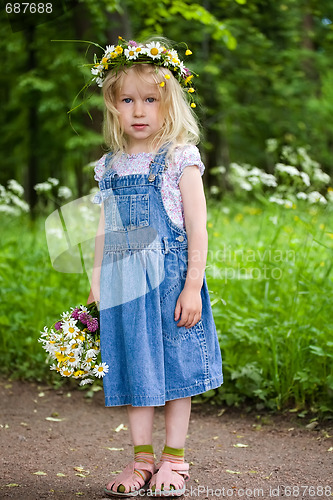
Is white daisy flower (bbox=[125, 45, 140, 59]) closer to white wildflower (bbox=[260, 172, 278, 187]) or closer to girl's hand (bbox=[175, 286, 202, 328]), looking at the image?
girl's hand (bbox=[175, 286, 202, 328])

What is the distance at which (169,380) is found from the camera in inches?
85.7

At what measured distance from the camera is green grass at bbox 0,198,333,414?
3145 mm

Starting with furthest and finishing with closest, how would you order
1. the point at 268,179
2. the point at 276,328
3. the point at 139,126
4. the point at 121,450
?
1. the point at 268,179
2. the point at 276,328
3. the point at 121,450
4. the point at 139,126

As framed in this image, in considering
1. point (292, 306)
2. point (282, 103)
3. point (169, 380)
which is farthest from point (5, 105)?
point (169, 380)

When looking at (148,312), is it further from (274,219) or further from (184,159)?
(274,219)

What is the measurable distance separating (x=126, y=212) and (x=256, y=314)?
4.75ft

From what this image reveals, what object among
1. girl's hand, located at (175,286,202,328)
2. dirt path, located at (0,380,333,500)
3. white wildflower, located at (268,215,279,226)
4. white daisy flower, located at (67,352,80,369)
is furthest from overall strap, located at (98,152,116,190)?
white wildflower, located at (268,215,279,226)

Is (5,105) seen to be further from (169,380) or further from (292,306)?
(169,380)

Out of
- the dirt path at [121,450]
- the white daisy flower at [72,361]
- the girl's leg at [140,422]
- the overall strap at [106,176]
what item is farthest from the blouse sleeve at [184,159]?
the dirt path at [121,450]

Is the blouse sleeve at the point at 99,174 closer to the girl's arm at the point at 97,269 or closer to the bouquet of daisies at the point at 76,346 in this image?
the girl's arm at the point at 97,269

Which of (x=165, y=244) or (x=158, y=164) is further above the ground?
(x=158, y=164)

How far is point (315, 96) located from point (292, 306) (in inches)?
389

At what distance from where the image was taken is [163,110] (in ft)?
7.44

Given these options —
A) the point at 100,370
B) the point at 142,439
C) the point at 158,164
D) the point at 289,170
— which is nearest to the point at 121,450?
the point at 142,439
